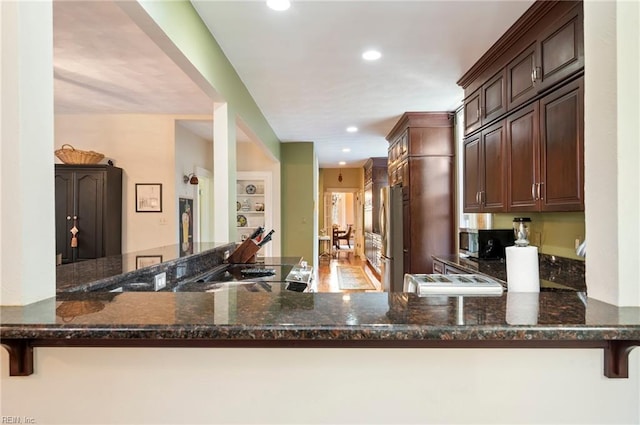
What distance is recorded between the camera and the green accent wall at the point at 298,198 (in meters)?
6.77

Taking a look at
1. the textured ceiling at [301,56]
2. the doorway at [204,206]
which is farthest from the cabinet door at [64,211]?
the doorway at [204,206]

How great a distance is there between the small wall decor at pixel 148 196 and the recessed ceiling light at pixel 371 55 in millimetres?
3211

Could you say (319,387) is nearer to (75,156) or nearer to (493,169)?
(493,169)

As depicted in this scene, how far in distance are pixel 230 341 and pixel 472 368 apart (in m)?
0.58

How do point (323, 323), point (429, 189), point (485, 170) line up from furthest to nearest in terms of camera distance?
1. point (429, 189)
2. point (485, 170)
3. point (323, 323)

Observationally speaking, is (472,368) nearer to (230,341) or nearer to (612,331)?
(612,331)

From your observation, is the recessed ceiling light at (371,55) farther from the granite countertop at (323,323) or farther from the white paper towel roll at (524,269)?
the granite countertop at (323,323)

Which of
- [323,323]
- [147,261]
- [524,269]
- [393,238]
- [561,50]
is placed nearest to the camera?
[323,323]

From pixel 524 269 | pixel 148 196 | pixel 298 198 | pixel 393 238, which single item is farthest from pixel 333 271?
pixel 524 269

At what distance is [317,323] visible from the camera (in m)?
0.77

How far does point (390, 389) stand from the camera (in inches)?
33.7

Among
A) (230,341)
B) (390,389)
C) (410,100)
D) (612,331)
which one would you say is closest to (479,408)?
(390,389)

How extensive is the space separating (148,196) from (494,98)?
13.7 ft

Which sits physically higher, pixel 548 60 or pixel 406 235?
pixel 548 60
